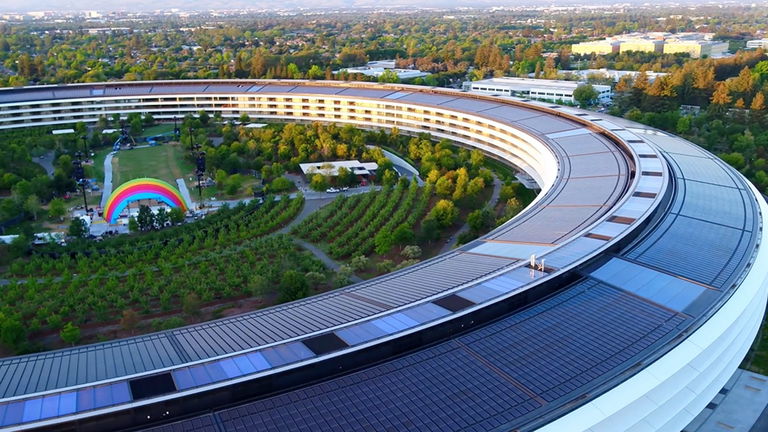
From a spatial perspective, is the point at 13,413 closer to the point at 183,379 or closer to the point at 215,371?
the point at 183,379

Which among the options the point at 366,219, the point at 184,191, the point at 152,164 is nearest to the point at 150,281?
the point at 366,219

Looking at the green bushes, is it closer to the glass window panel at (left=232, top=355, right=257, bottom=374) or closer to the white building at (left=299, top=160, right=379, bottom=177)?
the white building at (left=299, top=160, right=379, bottom=177)

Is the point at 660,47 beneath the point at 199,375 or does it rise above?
above

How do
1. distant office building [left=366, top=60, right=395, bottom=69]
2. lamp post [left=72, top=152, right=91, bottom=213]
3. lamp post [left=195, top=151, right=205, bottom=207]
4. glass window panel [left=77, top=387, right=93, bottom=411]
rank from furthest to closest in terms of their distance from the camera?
distant office building [left=366, top=60, right=395, bottom=69] < lamp post [left=195, top=151, right=205, bottom=207] < lamp post [left=72, top=152, right=91, bottom=213] < glass window panel [left=77, top=387, right=93, bottom=411]

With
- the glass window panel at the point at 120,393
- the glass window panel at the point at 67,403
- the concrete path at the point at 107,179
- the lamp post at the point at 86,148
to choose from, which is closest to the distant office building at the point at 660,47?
the concrete path at the point at 107,179

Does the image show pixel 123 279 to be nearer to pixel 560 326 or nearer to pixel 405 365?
pixel 405 365

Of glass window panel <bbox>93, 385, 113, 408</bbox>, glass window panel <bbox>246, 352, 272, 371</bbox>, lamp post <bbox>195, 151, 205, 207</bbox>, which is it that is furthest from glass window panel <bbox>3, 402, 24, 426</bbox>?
lamp post <bbox>195, 151, 205, 207</bbox>

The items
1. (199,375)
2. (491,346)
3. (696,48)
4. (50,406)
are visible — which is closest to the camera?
(50,406)
